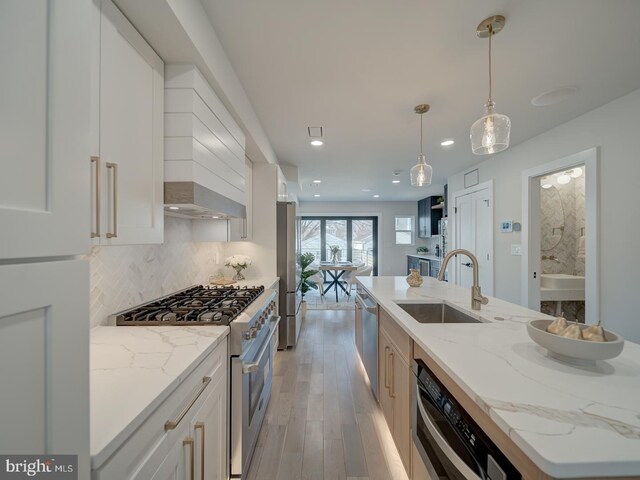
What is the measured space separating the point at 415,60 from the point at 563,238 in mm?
3515

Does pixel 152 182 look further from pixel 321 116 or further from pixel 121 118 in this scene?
pixel 321 116

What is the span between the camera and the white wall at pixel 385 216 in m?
7.81

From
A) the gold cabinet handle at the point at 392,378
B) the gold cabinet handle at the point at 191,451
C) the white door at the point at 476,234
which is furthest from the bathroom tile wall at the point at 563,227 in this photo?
the gold cabinet handle at the point at 191,451

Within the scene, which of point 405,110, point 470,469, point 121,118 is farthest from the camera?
point 405,110

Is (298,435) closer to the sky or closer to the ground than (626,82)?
closer to the ground

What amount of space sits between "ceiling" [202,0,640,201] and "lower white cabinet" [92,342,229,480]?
1.70m

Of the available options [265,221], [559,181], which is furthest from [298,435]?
[559,181]

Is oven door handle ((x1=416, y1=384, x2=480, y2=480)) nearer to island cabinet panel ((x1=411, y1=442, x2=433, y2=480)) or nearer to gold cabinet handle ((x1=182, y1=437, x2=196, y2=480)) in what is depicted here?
island cabinet panel ((x1=411, y1=442, x2=433, y2=480))

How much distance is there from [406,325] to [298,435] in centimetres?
117

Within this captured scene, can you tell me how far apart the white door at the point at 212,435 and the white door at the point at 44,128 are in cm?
85

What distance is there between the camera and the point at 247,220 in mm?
2930

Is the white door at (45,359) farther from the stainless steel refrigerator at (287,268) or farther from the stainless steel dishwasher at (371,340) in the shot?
the stainless steel refrigerator at (287,268)

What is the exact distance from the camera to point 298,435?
71.2 inches

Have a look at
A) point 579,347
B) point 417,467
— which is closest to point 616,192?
point 579,347
